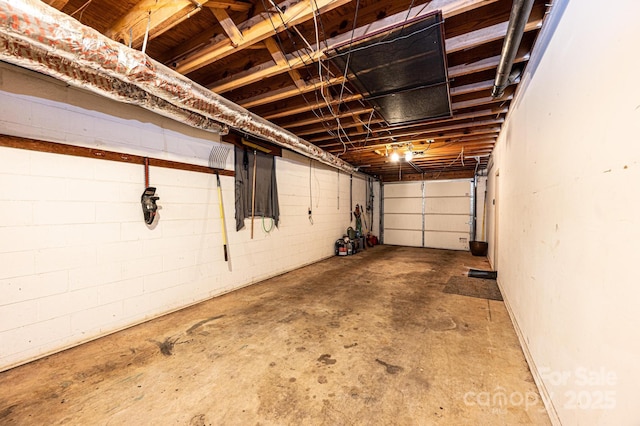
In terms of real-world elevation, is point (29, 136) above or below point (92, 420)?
above

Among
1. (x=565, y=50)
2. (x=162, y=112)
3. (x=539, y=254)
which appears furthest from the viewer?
(x=162, y=112)

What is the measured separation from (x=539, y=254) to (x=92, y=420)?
300cm

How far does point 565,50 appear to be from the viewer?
4.70 feet

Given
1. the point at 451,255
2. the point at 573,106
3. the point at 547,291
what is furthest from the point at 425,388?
the point at 451,255

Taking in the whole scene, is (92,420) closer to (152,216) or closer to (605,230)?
(152,216)

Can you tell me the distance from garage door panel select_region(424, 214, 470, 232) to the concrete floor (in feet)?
16.5

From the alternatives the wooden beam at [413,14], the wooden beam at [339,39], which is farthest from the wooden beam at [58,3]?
the wooden beam at [413,14]

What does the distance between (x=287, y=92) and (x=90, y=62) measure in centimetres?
171

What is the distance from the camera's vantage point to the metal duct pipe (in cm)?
137

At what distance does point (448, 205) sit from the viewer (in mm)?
7887

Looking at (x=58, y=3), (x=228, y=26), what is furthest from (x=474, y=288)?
(x=58, y=3)

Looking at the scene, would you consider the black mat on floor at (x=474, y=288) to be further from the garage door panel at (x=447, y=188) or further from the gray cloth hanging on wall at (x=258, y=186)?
the garage door panel at (x=447, y=188)

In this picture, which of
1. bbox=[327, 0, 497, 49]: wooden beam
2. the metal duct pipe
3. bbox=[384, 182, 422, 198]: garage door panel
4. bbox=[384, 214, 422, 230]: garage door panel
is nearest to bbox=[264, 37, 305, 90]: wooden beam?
bbox=[327, 0, 497, 49]: wooden beam

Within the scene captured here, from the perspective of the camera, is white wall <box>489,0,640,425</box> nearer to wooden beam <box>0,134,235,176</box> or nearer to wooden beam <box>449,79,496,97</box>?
wooden beam <box>449,79,496,97</box>
